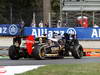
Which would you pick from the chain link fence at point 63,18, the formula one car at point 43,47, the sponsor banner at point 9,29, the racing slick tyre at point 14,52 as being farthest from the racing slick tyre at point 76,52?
the sponsor banner at point 9,29

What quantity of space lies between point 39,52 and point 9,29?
13207mm

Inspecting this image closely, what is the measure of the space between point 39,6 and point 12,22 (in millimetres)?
16315

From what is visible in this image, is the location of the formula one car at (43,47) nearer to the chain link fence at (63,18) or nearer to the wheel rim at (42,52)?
the wheel rim at (42,52)

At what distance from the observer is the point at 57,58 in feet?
60.3

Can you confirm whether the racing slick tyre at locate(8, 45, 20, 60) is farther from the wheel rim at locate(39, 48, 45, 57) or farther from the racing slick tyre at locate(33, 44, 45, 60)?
the wheel rim at locate(39, 48, 45, 57)

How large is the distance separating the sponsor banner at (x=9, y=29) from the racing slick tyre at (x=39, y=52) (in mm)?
12301

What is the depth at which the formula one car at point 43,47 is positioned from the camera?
55.9 ft

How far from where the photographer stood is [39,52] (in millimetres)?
16781

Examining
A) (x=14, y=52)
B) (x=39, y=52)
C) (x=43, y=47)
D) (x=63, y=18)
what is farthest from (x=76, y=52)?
(x=63, y=18)

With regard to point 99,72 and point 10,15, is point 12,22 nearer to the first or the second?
point 10,15

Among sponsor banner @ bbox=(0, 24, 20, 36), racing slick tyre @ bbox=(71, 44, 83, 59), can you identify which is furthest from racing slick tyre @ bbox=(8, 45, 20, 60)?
sponsor banner @ bbox=(0, 24, 20, 36)

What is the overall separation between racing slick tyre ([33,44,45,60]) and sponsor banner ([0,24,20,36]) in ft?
40.4

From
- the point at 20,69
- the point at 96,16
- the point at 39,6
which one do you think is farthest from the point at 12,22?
the point at 20,69

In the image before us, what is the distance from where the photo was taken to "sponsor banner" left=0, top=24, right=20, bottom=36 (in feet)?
96.2
